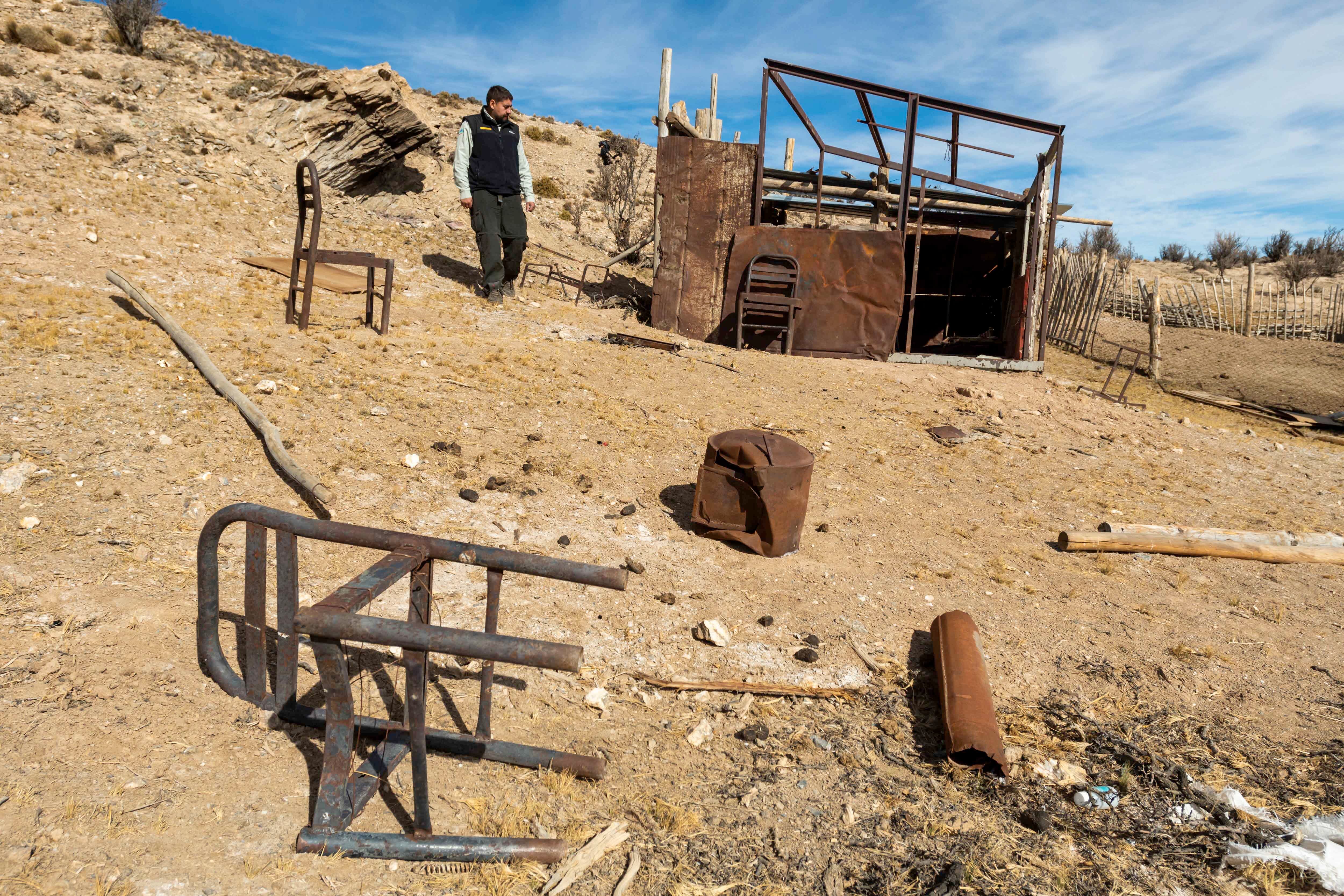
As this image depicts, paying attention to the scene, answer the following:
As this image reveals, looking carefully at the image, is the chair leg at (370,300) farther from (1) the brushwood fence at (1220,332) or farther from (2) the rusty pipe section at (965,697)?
(1) the brushwood fence at (1220,332)

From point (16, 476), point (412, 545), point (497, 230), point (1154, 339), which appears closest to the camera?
point (412, 545)

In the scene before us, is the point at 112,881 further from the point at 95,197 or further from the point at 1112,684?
the point at 95,197

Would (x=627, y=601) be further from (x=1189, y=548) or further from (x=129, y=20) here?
(x=129, y=20)

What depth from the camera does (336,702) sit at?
2.18 m

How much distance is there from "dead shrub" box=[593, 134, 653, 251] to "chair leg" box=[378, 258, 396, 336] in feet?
25.1

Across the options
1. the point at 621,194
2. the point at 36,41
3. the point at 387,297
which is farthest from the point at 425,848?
the point at 621,194

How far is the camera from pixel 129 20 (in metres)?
13.6

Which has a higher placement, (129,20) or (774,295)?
(129,20)

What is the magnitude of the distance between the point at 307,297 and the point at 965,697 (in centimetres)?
516

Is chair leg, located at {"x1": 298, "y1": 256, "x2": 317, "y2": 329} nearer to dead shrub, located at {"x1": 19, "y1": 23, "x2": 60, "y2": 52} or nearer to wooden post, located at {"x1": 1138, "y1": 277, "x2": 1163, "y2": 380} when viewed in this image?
dead shrub, located at {"x1": 19, "y1": 23, "x2": 60, "y2": 52}

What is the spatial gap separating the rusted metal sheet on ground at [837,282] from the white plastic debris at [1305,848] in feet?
21.6

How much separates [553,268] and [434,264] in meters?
1.72

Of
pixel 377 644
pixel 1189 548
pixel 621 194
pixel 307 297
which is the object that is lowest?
pixel 377 644

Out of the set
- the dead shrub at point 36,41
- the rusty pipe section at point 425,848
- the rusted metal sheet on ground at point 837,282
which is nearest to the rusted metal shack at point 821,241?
the rusted metal sheet on ground at point 837,282
